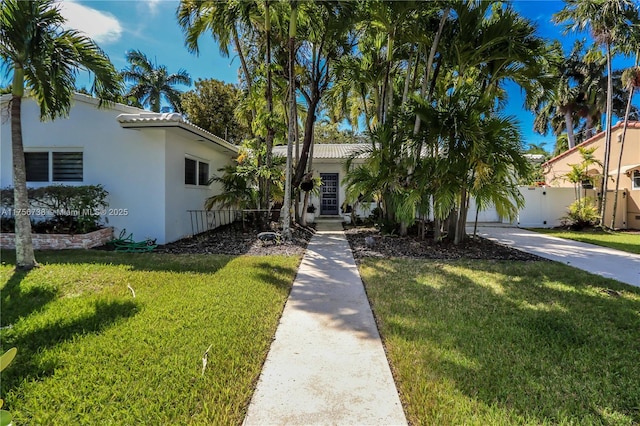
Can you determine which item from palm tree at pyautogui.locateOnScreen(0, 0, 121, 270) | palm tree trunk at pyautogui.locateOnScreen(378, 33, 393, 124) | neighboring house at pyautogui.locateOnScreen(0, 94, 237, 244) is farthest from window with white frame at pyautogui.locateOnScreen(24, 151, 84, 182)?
palm tree trunk at pyautogui.locateOnScreen(378, 33, 393, 124)

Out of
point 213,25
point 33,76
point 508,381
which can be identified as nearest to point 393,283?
point 508,381

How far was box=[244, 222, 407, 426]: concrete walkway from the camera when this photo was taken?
2385 mm

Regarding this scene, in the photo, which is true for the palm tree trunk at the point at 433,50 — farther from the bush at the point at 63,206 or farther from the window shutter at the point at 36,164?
the window shutter at the point at 36,164

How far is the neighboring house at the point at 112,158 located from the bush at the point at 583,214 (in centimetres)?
1518

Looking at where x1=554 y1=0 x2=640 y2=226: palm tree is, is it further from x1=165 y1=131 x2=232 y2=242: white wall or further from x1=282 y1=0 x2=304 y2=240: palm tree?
x1=165 y1=131 x2=232 y2=242: white wall

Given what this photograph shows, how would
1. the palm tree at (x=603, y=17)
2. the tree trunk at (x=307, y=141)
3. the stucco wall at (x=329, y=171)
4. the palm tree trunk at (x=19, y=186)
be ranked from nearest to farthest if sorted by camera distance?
the palm tree trunk at (x=19, y=186) → the tree trunk at (x=307, y=141) → the palm tree at (x=603, y=17) → the stucco wall at (x=329, y=171)

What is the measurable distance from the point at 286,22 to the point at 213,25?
212 centimetres

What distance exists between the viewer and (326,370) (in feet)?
9.71

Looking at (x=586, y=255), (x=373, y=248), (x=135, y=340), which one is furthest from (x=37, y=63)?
(x=586, y=255)

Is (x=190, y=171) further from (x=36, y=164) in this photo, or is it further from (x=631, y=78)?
(x=631, y=78)

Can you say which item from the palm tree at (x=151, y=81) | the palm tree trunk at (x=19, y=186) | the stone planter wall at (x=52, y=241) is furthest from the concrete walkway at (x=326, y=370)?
the palm tree at (x=151, y=81)

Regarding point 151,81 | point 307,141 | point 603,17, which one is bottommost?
point 307,141

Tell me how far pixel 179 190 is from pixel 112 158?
73.2 inches

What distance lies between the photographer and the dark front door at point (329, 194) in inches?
683
